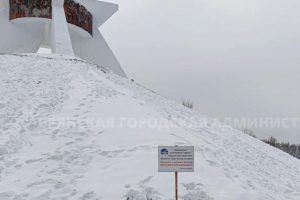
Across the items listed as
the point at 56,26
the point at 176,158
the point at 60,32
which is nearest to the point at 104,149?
the point at 176,158

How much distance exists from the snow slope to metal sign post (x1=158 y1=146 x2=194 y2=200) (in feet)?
1.56

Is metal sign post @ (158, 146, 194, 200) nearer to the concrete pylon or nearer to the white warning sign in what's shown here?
the white warning sign

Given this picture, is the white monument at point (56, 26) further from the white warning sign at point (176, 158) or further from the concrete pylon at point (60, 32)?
the white warning sign at point (176, 158)

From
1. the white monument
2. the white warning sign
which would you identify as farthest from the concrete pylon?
the white warning sign

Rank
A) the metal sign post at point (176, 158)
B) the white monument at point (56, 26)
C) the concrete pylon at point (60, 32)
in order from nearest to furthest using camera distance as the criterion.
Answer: the metal sign post at point (176, 158) → the concrete pylon at point (60, 32) → the white monument at point (56, 26)

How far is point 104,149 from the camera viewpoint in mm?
7914

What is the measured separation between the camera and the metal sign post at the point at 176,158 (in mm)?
6098

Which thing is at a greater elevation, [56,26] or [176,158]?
[56,26]

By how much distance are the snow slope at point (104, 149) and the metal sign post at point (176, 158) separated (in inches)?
18.7

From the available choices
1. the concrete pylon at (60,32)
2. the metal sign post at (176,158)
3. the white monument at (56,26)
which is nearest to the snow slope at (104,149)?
the metal sign post at (176,158)

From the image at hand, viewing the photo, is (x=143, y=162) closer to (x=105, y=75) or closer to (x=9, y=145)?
(x=9, y=145)

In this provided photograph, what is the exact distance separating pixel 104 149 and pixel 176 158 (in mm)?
2121

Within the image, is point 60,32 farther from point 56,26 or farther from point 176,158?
point 176,158

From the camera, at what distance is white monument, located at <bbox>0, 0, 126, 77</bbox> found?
2448cm
